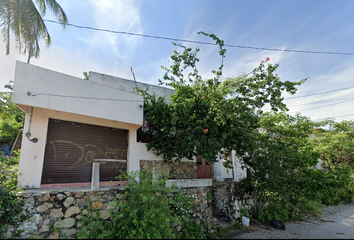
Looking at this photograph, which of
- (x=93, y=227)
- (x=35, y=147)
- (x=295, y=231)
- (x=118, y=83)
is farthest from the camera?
(x=118, y=83)

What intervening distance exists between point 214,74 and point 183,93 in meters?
1.38

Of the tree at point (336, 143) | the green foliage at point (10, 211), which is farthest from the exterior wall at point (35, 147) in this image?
the tree at point (336, 143)

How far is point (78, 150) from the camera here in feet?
22.4

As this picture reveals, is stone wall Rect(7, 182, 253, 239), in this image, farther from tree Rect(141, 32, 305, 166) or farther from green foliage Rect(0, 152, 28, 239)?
tree Rect(141, 32, 305, 166)

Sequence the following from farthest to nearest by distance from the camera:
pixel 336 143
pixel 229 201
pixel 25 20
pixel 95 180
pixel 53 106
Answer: pixel 336 143 → pixel 229 201 → pixel 25 20 → pixel 53 106 → pixel 95 180

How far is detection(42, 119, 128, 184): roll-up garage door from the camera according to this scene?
20.8 ft

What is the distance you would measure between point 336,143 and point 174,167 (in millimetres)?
13209

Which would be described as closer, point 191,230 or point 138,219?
point 138,219

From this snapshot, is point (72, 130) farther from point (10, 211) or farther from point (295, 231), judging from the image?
point (295, 231)

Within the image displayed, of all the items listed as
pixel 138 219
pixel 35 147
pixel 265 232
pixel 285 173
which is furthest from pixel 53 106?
pixel 285 173

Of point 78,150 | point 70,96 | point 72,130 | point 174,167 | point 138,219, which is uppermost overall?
point 70,96

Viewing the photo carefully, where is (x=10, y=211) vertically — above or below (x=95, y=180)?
below

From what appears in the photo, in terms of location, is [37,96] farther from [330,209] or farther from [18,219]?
[330,209]

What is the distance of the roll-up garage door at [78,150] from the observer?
6.34 m
